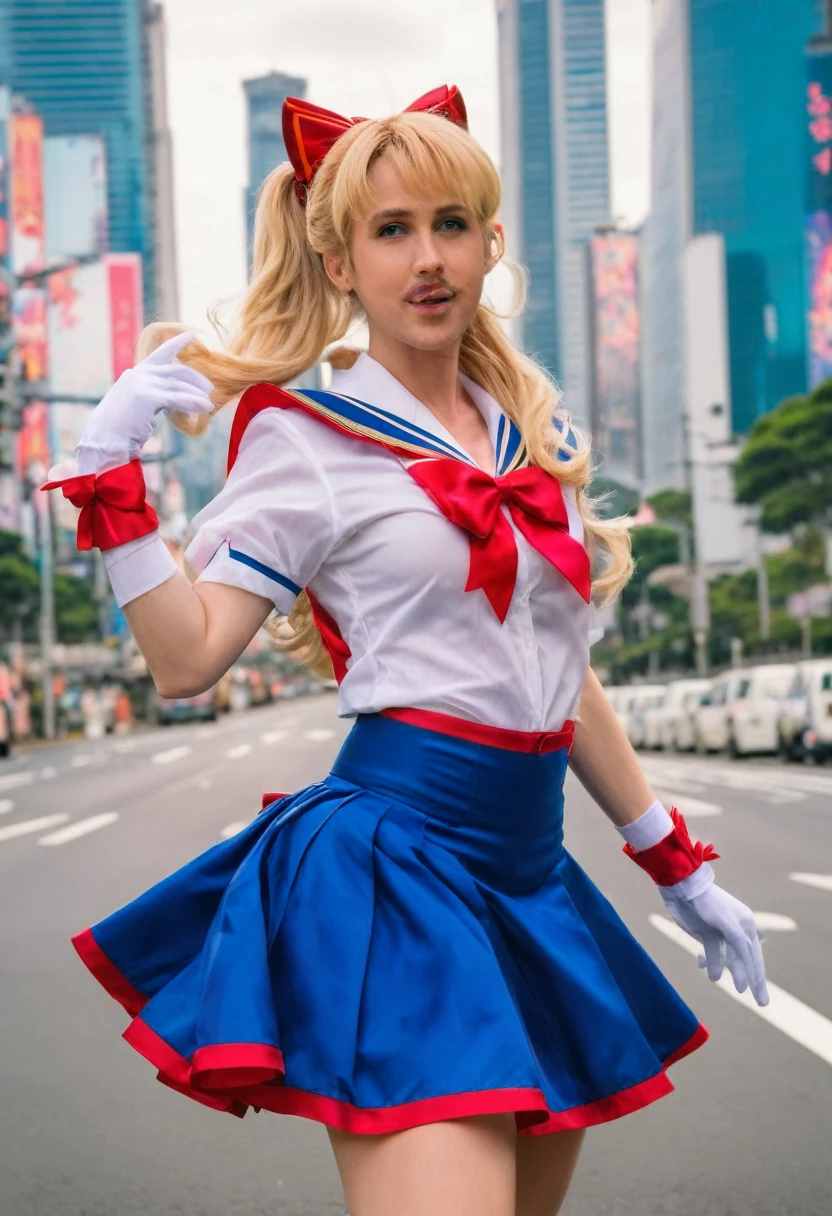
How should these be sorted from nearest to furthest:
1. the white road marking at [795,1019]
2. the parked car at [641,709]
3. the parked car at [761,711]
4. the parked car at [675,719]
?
the white road marking at [795,1019] → the parked car at [761,711] → the parked car at [675,719] → the parked car at [641,709]

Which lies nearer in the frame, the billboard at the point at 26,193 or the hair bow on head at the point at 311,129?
the hair bow on head at the point at 311,129

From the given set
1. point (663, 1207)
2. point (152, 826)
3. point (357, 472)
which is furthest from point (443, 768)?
point (152, 826)

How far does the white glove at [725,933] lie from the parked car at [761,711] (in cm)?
2521

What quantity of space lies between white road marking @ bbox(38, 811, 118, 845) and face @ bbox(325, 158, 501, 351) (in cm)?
1167

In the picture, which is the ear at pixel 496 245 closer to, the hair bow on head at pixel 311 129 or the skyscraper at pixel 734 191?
the hair bow on head at pixel 311 129

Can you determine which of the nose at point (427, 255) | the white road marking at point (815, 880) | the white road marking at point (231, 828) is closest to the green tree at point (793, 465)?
the white road marking at point (231, 828)

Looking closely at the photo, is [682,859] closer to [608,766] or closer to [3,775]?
[608,766]

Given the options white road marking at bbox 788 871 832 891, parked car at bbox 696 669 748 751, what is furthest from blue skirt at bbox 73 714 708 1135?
parked car at bbox 696 669 748 751

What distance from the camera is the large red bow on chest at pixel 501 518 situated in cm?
260

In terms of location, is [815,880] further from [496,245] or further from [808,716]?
[808,716]

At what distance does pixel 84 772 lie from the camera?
27453 mm

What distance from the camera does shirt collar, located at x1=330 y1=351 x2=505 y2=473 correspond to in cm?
277

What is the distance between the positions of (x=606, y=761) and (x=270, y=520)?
29.9 inches

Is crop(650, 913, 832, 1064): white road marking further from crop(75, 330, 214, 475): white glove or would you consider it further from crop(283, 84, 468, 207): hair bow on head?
Result: crop(75, 330, 214, 475): white glove
